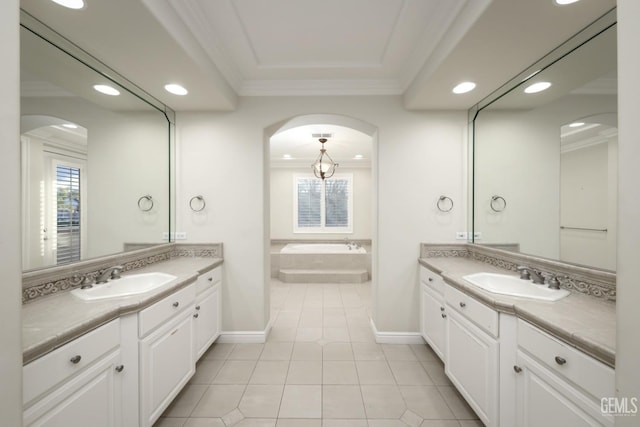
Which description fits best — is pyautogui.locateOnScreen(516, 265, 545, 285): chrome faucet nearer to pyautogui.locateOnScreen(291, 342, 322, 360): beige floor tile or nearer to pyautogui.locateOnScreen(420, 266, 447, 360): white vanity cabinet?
pyautogui.locateOnScreen(420, 266, 447, 360): white vanity cabinet

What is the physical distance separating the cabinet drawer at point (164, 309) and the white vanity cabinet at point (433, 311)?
1987 millimetres

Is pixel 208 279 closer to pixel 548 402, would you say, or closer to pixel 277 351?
pixel 277 351

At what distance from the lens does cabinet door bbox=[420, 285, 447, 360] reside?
2.14 meters

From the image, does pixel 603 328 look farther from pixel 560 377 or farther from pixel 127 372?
pixel 127 372

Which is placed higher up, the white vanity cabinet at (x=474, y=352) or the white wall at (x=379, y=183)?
the white wall at (x=379, y=183)

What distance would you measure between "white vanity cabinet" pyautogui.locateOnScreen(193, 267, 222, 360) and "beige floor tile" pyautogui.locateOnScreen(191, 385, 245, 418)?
1.06 feet

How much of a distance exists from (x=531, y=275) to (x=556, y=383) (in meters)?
0.86

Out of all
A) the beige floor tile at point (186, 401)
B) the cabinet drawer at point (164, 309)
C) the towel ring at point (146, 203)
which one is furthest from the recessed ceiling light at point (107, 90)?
the beige floor tile at point (186, 401)

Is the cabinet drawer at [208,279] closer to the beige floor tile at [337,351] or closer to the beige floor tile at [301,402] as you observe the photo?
the beige floor tile at [301,402]

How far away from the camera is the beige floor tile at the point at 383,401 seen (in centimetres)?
174

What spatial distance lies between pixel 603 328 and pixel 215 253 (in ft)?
9.03

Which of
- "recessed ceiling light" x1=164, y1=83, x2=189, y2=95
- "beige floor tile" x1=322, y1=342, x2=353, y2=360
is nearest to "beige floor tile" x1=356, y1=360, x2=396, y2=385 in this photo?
"beige floor tile" x1=322, y1=342, x2=353, y2=360

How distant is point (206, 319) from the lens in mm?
2320

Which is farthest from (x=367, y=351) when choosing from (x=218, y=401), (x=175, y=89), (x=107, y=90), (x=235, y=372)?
(x=107, y=90)
